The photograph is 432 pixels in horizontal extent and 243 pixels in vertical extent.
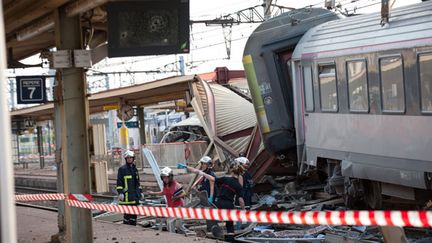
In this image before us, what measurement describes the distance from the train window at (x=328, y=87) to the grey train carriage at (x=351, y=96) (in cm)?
2

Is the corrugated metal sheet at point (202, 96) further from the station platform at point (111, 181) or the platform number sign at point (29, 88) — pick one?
the platform number sign at point (29, 88)

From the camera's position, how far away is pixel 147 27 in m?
8.30

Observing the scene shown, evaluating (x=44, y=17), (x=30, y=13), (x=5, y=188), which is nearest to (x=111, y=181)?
(x=44, y=17)

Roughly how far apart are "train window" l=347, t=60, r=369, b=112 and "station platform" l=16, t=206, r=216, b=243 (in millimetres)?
3907

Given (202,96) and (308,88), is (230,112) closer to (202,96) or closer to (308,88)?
(202,96)

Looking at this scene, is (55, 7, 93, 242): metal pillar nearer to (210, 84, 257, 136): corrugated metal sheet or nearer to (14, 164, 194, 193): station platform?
(210, 84, 257, 136): corrugated metal sheet

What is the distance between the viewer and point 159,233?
10.0m

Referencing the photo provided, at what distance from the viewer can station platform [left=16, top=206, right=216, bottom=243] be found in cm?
952

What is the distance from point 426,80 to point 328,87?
3.01 metres

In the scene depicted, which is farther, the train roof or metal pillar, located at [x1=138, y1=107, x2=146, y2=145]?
metal pillar, located at [x1=138, y1=107, x2=146, y2=145]

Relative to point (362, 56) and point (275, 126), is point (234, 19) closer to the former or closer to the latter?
point (275, 126)

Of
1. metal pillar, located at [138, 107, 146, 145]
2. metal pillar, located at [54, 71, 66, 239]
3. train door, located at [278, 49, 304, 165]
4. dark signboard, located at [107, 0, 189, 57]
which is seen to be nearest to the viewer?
dark signboard, located at [107, 0, 189, 57]

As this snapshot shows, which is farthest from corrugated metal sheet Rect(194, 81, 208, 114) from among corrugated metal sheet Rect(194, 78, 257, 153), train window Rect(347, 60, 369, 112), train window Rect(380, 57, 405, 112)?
train window Rect(380, 57, 405, 112)

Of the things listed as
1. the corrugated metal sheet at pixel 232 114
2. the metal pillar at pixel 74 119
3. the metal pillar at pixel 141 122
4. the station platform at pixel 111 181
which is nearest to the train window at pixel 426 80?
the metal pillar at pixel 74 119
